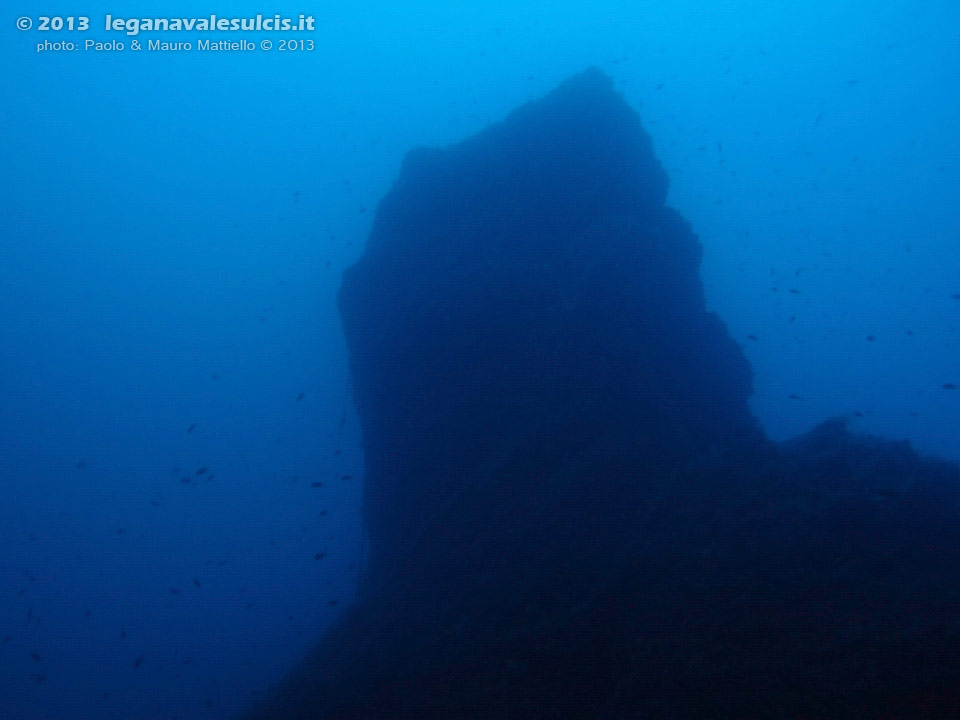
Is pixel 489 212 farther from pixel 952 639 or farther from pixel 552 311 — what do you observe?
pixel 952 639

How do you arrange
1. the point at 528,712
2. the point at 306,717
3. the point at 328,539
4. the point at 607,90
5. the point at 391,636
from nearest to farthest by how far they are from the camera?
1. the point at 528,712
2. the point at 306,717
3. the point at 391,636
4. the point at 607,90
5. the point at 328,539

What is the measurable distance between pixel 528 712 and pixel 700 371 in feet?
22.4

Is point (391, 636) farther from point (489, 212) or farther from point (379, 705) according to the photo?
point (489, 212)

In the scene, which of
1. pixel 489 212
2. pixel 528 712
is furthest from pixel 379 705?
pixel 489 212

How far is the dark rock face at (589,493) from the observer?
15.5 ft

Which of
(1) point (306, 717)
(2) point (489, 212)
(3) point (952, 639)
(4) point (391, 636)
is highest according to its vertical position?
(2) point (489, 212)

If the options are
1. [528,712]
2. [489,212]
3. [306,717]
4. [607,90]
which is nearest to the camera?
[528,712]

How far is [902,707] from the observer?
3902 millimetres

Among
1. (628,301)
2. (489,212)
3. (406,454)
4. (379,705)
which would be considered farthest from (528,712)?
(489,212)

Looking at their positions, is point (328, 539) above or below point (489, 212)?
below

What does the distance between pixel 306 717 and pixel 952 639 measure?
21.4ft

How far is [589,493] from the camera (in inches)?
299

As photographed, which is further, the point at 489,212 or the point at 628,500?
the point at 489,212

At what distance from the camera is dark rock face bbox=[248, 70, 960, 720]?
15.5 feet
